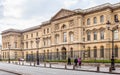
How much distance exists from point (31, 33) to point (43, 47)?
15646 millimetres

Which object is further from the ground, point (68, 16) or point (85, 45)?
point (68, 16)

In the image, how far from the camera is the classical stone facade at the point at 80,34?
7009 cm

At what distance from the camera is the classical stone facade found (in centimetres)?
7009

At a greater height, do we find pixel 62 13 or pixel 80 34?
pixel 62 13

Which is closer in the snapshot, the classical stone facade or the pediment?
the classical stone facade

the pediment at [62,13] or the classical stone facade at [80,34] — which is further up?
the pediment at [62,13]

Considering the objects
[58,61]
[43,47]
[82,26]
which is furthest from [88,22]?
[43,47]

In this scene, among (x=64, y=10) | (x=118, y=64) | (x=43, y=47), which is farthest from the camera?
(x=43, y=47)

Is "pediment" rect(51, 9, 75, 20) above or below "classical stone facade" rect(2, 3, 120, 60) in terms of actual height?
above

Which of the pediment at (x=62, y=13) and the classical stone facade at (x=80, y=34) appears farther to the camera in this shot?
the pediment at (x=62, y=13)

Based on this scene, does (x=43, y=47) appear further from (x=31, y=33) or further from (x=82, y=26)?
(x=82, y=26)

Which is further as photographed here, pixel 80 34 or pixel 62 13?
pixel 62 13

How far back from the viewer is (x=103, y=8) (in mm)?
72000

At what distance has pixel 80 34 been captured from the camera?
7881cm
